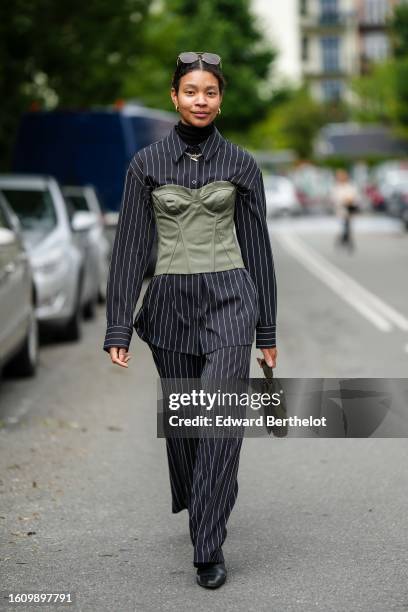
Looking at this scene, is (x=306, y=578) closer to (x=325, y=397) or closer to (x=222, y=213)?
(x=325, y=397)

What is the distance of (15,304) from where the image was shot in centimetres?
947

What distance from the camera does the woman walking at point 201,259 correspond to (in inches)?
188

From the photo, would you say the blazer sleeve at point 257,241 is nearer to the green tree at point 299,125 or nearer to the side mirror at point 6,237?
the side mirror at point 6,237

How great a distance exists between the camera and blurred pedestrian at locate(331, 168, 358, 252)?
28312 millimetres

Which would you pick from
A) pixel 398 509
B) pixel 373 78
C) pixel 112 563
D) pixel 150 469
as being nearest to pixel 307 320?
pixel 150 469

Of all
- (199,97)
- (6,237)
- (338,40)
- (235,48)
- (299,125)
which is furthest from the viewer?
(338,40)

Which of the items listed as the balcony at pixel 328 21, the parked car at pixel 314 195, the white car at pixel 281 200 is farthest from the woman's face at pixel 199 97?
the balcony at pixel 328 21

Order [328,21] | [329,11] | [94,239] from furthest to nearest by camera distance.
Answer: [329,11], [328,21], [94,239]

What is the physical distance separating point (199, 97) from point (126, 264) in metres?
0.66

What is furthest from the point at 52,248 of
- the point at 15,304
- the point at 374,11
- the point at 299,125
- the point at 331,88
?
the point at 331,88

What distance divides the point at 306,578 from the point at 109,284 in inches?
50.2

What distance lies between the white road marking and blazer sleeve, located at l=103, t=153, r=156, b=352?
334 inches

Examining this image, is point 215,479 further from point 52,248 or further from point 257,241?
point 52,248

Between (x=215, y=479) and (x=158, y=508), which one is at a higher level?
(x=215, y=479)
